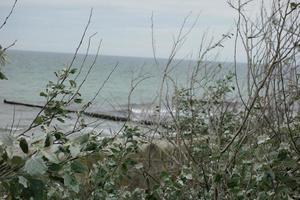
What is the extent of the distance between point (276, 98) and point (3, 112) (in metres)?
36.1

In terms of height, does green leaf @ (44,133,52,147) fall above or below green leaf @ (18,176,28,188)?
above

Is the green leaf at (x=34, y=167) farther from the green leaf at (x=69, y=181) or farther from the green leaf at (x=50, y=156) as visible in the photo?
the green leaf at (x=69, y=181)

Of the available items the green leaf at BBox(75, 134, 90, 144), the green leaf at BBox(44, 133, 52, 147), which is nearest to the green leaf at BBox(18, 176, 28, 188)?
the green leaf at BBox(44, 133, 52, 147)

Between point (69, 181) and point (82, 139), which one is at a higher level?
point (82, 139)

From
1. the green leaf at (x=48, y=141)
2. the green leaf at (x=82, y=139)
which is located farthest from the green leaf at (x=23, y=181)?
the green leaf at (x=82, y=139)

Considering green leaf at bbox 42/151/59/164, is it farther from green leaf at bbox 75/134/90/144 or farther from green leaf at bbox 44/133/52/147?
green leaf at bbox 75/134/90/144

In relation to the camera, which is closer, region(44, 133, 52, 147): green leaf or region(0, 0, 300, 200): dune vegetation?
region(44, 133, 52, 147): green leaf

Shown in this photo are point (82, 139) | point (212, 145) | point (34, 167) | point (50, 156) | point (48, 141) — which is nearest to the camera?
point (34, 167)

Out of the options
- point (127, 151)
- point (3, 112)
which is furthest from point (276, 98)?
point (3, 112)

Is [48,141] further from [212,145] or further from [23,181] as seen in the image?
[212,145]

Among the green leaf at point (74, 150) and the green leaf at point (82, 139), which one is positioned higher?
the green leaf at point (82, 139)

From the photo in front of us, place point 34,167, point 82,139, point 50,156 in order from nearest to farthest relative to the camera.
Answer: point 34,167 < point 50,156 < point 82,139

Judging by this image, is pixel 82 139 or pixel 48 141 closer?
pixel 48 141

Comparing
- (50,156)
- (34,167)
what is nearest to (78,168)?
(50,156)
